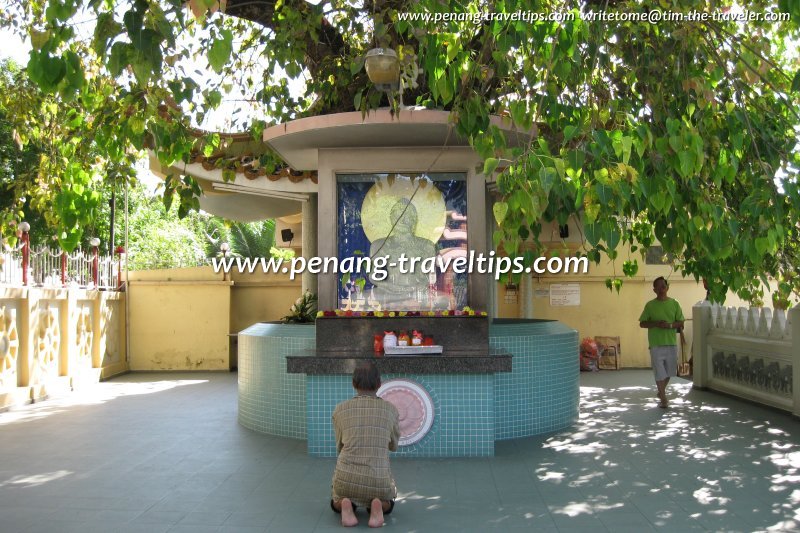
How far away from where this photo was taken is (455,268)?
25.4ft

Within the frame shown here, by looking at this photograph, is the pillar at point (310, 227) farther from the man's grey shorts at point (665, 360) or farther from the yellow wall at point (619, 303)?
the yellow wall at point (619, 303)

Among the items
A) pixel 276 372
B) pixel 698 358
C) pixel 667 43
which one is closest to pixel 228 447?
pixel 276 372

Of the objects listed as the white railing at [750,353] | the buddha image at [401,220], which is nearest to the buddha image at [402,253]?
the buddha image at [401,220]

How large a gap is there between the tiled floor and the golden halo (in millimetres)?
2340

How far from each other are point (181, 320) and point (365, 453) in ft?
37.2

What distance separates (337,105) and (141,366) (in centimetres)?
868

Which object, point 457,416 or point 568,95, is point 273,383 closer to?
point 457,416

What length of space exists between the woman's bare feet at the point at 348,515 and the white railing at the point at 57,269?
7186 millimetres

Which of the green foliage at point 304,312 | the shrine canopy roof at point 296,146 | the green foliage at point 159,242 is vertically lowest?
the green foliage at point 304,312

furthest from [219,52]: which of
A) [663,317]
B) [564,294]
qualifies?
[564,294]

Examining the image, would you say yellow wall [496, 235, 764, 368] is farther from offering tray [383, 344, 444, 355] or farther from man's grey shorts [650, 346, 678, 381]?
offering tray [383, 344, 444, 355]

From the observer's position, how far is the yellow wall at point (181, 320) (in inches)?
594

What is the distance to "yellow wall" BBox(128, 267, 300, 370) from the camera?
1508 cm

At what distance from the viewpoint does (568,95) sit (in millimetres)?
6078
